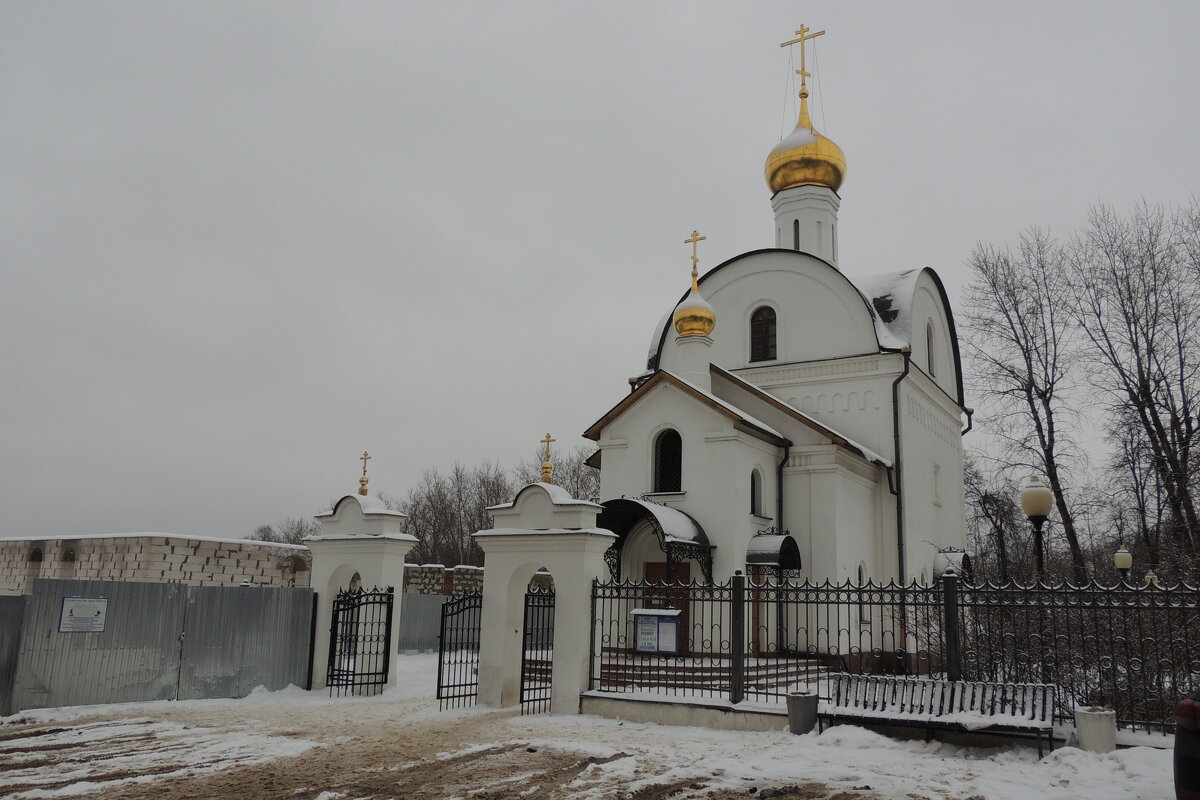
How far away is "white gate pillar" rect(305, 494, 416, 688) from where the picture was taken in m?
13.2

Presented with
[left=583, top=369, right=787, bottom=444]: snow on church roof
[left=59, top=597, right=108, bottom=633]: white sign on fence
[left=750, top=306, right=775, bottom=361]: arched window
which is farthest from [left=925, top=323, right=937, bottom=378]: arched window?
[left=59, top=597, right=108, bottom=633]: white sign on fence

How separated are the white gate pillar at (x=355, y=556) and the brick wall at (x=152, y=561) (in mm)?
4029

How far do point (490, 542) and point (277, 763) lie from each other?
4.64 m

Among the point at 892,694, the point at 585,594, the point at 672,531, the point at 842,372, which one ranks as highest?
the point at 842,372

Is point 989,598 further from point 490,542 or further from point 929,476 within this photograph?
point 929,476

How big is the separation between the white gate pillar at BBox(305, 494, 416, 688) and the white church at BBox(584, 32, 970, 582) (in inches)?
155

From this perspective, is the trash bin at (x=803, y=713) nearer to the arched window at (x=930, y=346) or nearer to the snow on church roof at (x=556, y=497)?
the snow on church roof at (x=556, y=497)

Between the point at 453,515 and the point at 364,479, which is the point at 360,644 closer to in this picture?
the point at 364,479

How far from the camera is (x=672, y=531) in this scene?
14.6m

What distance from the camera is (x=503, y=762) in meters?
7.93

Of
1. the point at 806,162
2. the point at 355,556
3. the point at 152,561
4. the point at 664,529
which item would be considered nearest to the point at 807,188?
the point at 806,162

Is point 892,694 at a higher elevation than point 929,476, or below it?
below

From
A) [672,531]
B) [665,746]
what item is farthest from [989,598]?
[672,531]

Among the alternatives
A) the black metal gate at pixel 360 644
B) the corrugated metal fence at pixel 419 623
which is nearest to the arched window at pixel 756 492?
the black metal gate at pixel 360 644
